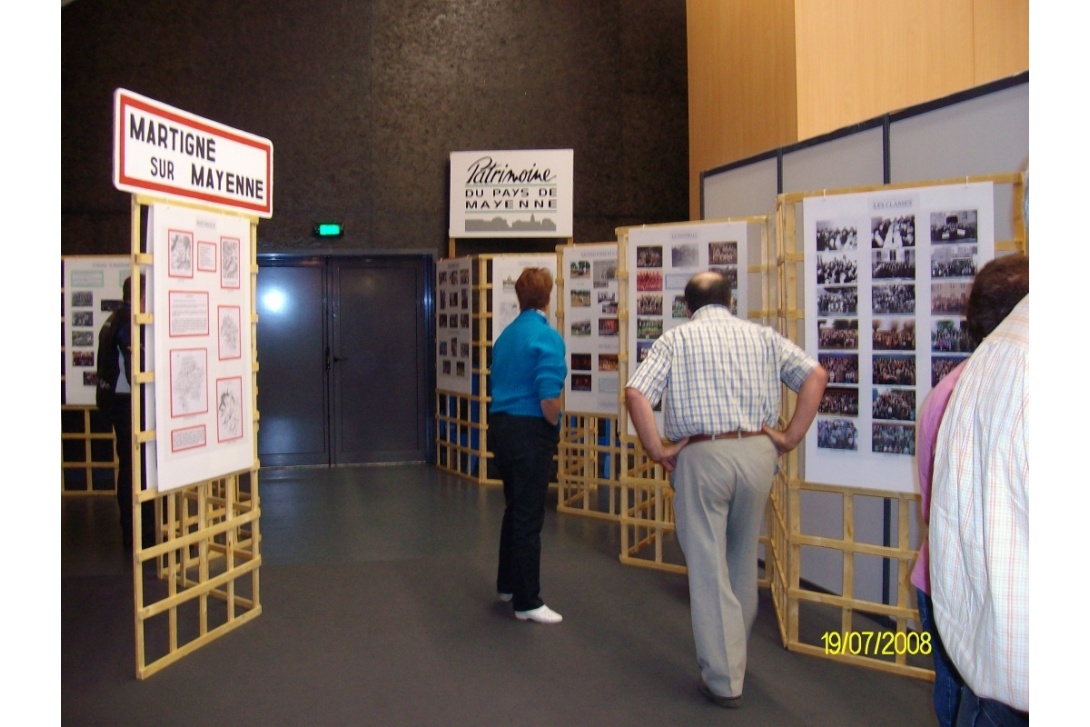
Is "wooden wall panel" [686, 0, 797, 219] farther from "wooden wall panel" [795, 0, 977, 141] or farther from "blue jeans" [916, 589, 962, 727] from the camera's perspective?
"blue jeans" [916, 589, 962, 727]

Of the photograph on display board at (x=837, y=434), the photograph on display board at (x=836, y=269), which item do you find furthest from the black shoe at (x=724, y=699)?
the photograph on display board at (x=836, y=269)

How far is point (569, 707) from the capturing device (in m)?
3.28

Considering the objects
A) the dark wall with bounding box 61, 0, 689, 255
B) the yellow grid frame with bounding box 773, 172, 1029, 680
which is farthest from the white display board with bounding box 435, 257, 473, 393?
the yellow grid frame with bounding box 773, 172, 1029, 680

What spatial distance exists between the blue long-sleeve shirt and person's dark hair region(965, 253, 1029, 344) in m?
2.37

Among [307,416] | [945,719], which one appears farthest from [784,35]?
[307,416]

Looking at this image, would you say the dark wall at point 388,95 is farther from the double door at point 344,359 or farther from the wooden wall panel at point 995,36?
the wooden wall panel at point 995,36

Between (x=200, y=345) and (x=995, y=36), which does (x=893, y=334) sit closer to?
(x=200, y=345)

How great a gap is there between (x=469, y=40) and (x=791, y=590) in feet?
21.7

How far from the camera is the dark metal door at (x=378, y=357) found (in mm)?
9070

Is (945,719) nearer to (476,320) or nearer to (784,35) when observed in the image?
(784,35)

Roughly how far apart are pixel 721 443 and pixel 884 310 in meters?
1.00

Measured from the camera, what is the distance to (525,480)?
13.6 ft

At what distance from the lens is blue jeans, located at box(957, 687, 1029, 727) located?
1407 millimetres
